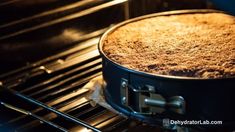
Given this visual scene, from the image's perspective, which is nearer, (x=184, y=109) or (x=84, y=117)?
(x=184, y=109)

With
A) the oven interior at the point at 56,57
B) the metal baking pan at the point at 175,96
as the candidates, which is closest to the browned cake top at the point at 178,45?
the metal baking pan at the point at 175,96

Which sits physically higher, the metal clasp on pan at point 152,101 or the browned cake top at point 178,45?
the browned cake top at point 178,45

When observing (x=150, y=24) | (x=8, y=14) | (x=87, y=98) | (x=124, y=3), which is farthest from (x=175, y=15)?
(x=8, y=14)

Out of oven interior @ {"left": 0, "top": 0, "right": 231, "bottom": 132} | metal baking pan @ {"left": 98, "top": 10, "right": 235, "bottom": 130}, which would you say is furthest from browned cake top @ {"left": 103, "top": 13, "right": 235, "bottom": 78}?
oven interior @ {"left": 0, "top": 0, "right": 231, "bottom": 132}

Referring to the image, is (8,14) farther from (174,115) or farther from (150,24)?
(174,115)

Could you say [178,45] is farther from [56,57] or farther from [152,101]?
[56,57]

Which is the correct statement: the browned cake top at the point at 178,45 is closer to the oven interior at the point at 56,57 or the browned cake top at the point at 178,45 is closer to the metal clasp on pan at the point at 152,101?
the metal clasp on pan at the point at 152,101
